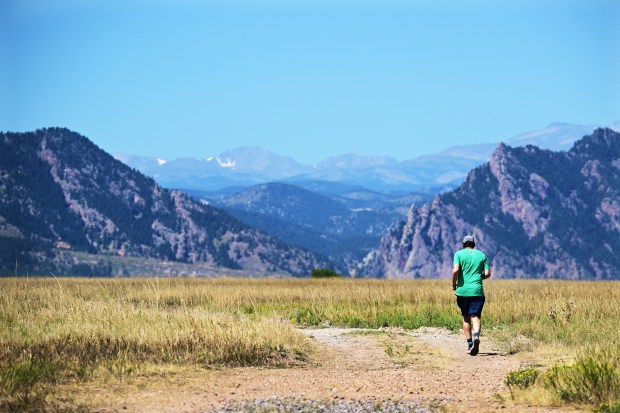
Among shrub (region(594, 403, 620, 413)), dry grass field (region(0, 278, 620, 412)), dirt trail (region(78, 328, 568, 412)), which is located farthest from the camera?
dry grass field (region(0, 278, 620, 412))

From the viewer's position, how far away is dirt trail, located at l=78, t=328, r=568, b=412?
13.9m

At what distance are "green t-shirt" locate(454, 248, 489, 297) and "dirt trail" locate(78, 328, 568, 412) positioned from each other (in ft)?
4.32

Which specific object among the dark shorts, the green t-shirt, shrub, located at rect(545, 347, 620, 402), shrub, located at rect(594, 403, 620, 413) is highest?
the green t-shirt

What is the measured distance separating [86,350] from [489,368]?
7.36 meters

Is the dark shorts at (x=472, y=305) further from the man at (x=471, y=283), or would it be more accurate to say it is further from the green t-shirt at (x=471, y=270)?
the green t-shirt at (x=471, y=270)

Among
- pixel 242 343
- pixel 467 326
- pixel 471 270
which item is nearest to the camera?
pixel 242 343

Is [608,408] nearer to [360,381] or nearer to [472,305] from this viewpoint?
[360,381]

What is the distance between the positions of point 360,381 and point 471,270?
4.64 metres

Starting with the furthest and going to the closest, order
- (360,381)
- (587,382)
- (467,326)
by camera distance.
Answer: (467,326) → (360,381) → (587,382)

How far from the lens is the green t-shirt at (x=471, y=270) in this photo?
62.9 ft

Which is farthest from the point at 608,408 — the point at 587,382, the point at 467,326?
the point at 467,326

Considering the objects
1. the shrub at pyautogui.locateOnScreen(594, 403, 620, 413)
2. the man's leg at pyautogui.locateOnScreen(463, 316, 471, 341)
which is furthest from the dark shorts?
the shrub at pyautogui.locateOnScreen(594, 403, 620, 413)

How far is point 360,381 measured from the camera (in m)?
15.6

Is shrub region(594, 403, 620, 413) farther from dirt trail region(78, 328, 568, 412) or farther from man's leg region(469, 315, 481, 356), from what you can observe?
man's leg region(469, 315, 481, 356)
